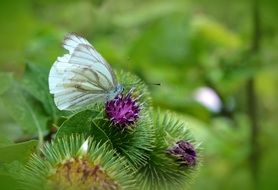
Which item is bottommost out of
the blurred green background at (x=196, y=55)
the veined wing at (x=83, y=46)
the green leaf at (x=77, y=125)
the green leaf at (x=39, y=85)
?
the green leaf at (x=77, y=125)

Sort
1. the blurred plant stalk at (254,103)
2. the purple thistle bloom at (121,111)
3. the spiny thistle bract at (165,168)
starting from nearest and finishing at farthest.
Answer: the purple thistle bloom at (121,111), the spiny thistle bract at (165,168), the blurred plant stalk at (254,103)

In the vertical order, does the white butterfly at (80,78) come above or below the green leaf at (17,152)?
above

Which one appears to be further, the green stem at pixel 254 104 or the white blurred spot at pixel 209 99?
the white blurred spot at pixel 209 99

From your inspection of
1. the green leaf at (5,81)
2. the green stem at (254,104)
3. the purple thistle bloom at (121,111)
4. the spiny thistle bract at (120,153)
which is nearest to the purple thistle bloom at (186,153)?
the spiny thistle bract at (120,153)

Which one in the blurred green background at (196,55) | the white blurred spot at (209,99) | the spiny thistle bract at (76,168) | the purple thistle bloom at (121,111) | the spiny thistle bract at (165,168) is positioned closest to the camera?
the spiny thistle bract at (76,168)

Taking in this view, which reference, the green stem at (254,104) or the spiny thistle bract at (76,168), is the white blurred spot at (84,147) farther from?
the green stem at (254,104)

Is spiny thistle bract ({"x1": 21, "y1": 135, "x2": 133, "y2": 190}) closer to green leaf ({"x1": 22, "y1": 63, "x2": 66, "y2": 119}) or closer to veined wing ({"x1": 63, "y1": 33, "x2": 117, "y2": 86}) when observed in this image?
veined wing ({"x1": 63, "y1": 33, "x2": 117, "y2": 86})
